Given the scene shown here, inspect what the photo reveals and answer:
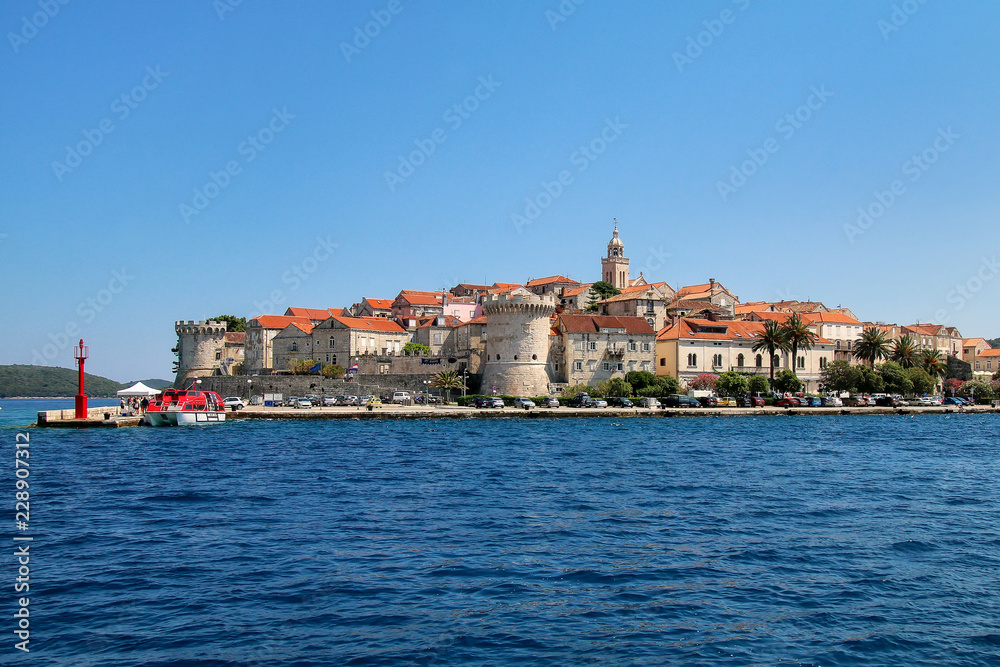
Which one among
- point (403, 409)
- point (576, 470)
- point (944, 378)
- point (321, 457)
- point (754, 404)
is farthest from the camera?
point (944, 378)

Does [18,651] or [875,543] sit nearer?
[18,651]

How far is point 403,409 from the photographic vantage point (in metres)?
65.8

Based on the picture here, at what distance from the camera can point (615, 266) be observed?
12144cm

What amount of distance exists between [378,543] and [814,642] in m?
9.71

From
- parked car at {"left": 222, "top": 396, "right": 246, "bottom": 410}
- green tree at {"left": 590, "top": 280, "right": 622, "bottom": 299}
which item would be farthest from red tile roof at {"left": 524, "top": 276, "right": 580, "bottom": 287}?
parked car at {"left": 222, "top": 396, "right": 246, "bottom": 410}

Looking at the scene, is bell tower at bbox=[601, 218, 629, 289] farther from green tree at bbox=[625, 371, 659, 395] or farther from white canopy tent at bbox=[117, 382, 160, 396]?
white canopy tent at bbox=[117, 382, 160, 396]

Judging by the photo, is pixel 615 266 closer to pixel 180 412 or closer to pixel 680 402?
pixel 680 402

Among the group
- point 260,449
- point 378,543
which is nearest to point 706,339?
point 260,449

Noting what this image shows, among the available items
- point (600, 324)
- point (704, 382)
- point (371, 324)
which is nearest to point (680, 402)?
point (704, 382)

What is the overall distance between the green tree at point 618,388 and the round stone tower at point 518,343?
17.3ft

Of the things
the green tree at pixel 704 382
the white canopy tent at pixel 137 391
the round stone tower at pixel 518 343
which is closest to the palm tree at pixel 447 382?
the round stone tower at pixel 518 343

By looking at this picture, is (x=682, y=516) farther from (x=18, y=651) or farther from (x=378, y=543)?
(x=18, y=651)

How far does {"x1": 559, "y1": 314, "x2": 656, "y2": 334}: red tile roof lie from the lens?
7562 cm

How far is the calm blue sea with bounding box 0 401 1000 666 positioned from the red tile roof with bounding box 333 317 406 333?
159 ft
